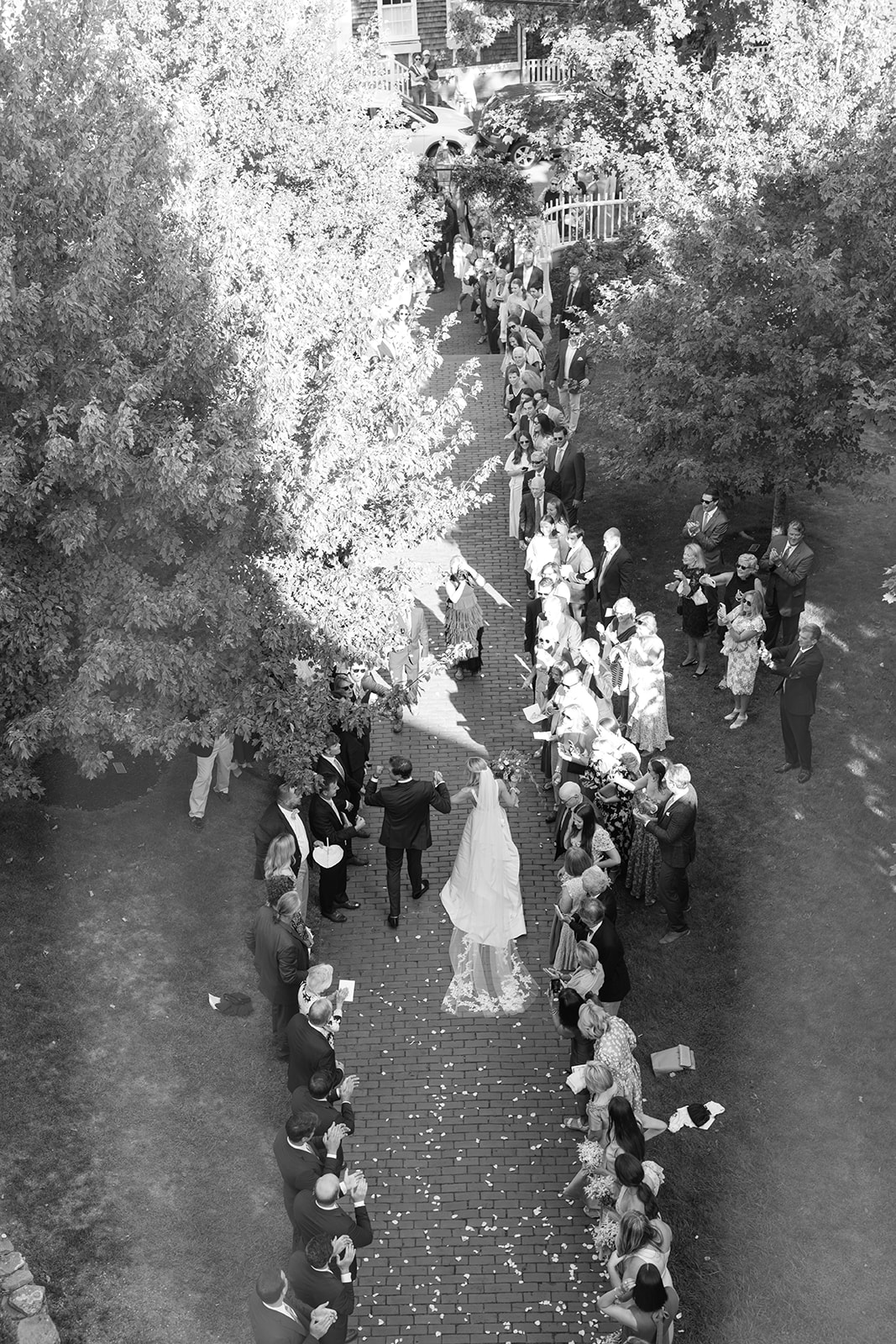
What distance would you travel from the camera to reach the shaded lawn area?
35.6ft

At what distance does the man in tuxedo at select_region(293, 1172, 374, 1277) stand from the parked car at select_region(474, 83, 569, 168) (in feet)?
63.8

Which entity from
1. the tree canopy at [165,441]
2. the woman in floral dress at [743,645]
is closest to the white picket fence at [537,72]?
the tree canopy at [165,441]

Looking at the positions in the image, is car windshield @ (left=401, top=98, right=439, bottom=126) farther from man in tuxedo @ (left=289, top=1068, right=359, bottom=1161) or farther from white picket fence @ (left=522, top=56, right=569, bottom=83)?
man in tuxedo @ (left=289, top=1068, right=359, bottom=1161)

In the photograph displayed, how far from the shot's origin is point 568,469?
65.9ft

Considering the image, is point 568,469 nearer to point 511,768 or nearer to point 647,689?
point 647,689

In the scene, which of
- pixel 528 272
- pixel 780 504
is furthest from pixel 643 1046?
pixel 528 272

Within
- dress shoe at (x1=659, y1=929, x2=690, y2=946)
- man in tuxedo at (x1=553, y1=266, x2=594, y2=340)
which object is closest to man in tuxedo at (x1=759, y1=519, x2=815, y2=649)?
dress shoe at (x1=659, y1=929, x2=690, y2=946)

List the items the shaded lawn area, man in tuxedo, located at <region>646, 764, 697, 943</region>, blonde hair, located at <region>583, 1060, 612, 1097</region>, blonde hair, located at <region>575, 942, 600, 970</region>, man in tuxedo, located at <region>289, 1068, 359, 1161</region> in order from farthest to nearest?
man in tuxedo, located at <region>646, 764, 697, 943</region>
blonde hair, located at <region>575, 942, 600, 970</region>
the shaded lawn area
blonde hair, located at <region>583, 1060, 612, 1097</region>
man in tuxedo, located at <region>289, 1068, 359, 1161</region>

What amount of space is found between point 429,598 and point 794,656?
253 inches

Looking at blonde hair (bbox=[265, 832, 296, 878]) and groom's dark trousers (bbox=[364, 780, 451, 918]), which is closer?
blonde hair (bbox=[265, 832, 296, 878])

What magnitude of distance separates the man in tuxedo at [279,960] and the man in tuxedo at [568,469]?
373 inches

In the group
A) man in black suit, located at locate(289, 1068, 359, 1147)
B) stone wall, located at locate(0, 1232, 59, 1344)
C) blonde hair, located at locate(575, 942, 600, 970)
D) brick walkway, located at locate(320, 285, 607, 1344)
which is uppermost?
blonde hair, located at locate(575, 942, 600, 970)

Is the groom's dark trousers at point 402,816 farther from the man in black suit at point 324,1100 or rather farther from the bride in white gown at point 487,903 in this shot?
the man in black suit at point 324,1100

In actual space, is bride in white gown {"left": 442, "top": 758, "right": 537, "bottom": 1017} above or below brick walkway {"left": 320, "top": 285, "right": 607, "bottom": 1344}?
above
